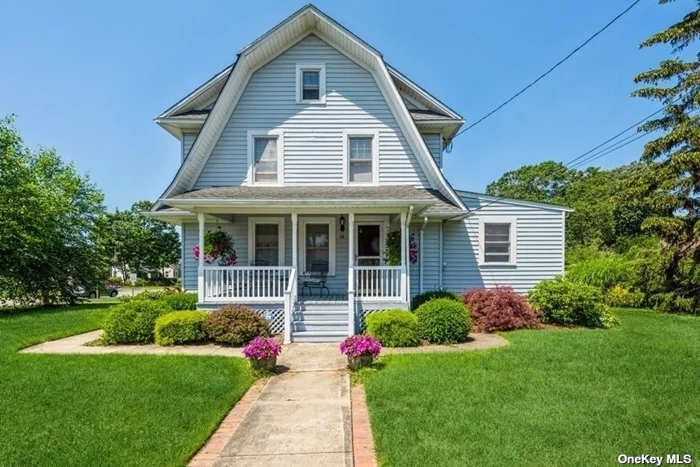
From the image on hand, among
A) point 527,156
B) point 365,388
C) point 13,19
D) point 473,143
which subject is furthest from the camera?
point 527,156

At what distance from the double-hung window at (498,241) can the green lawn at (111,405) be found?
890 cm

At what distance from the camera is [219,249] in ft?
37.8

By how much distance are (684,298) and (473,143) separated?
32.8ft

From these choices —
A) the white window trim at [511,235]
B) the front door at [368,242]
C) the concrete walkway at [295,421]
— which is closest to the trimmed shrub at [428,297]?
the front door at [368,242]

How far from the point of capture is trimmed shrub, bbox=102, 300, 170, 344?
9469 mm

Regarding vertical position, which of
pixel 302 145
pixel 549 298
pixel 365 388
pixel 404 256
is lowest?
pixel 365 388

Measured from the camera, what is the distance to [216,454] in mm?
4199

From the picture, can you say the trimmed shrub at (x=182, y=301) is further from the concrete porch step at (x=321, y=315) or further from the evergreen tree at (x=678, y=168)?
the evergreen tree at (x=678, y=168)

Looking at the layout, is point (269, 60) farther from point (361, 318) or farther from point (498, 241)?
point (498, 241)

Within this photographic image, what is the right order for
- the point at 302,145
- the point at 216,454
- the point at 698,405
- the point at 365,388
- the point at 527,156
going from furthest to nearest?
the point at 527,156, the point at 302,145, the point at 365,388, the point at 698,405, the point at 216,454

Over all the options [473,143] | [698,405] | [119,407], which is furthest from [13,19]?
[473,143]

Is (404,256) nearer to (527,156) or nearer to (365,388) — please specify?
(365,388)

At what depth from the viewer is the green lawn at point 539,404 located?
13.1 feet

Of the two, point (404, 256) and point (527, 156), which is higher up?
point (527, 156)
